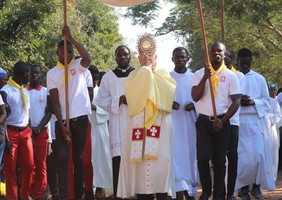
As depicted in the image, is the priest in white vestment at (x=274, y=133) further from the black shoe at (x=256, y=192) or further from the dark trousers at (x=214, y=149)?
the dark trousers at (x=214, y=149)

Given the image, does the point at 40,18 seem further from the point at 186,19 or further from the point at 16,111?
the point at 186,19

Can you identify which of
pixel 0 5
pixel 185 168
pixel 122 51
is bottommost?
pixel 185 168

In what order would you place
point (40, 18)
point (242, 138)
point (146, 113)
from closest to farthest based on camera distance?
point (146, 113), point (242, 138), point (40, 18)

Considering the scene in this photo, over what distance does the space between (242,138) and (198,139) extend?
1.92 m

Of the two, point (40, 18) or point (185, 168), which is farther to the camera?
point (40, 18)

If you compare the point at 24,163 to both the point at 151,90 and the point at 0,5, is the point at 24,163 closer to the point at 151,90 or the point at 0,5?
the point at 151,90

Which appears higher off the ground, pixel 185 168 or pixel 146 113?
pixel 146 113

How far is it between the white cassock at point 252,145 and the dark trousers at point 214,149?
1.68 metres

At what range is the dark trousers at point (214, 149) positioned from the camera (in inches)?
411

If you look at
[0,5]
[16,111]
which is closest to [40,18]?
[0,5]

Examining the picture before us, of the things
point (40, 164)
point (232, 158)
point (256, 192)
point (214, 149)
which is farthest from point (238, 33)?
point (214, 149)

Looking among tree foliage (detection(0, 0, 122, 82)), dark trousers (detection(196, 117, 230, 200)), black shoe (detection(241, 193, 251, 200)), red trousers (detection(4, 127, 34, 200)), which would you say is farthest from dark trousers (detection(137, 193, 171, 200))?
tree foliage (detection(0, 0, 122, 82))

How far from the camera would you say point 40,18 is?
1784 centimetres

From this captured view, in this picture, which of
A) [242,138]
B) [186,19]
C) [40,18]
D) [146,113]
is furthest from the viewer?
[186,19]
